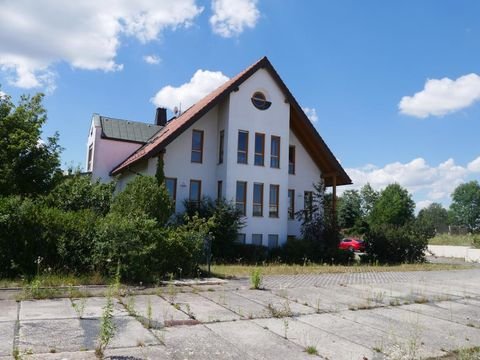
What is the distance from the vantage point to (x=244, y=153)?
24.5 metres

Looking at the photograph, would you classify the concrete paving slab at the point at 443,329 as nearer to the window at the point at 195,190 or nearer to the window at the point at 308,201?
the window at the point at 195,190

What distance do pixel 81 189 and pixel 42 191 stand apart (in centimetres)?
177

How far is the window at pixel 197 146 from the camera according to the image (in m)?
24.3

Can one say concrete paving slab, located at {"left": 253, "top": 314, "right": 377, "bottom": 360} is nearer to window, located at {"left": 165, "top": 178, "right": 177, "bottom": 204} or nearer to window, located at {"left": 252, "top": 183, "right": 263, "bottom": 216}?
window, located at {"left": 165, "top": 178, "right": 177, "bottom": 204}

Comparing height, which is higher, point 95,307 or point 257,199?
point 257,199

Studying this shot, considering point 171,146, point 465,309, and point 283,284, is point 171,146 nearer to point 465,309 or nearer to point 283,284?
point 283,284

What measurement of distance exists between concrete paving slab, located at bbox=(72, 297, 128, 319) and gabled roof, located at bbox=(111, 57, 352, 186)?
43.1 ft

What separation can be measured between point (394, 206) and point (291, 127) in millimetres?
48790

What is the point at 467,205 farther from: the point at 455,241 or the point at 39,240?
the point at 39,240

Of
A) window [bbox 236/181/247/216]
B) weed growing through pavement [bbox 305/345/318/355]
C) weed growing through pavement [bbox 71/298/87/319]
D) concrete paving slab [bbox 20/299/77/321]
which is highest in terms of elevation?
window [bbox 236/181/247/216]

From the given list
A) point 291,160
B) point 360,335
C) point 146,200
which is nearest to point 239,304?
point 360,335

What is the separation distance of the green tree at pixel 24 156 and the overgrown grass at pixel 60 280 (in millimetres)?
10438

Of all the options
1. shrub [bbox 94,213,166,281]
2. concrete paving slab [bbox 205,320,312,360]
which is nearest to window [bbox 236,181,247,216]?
shrub [bbox 94,213,166,281]

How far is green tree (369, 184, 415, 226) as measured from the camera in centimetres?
7044
